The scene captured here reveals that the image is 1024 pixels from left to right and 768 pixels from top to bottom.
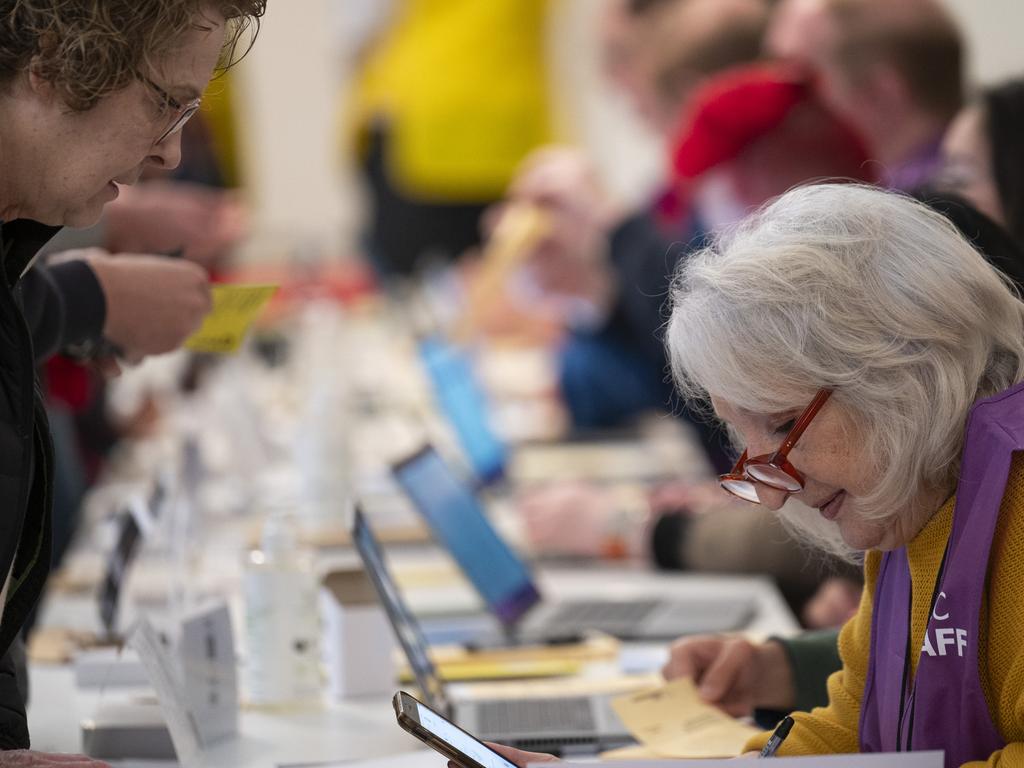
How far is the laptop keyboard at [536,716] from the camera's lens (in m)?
1.89

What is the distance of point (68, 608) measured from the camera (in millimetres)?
2557

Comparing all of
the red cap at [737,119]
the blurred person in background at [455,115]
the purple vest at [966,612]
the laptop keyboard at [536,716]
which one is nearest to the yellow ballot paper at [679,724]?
the laptop keyboard at [536,716]

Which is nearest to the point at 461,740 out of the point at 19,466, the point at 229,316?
the point at 19,466

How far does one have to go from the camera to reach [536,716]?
1.95 meters

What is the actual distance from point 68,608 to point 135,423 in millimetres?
2169

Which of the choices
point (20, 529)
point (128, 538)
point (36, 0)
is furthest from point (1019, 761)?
point (128, 538)

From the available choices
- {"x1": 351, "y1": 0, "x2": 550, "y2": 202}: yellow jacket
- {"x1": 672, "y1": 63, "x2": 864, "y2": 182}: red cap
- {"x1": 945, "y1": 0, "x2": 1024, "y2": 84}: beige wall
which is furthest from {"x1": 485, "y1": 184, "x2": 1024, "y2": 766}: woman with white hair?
{"x1": 351, "y1": 0, "x2": 550, "y2": 202}: yellow jacket

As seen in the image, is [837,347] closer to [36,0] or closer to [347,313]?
[36,0]

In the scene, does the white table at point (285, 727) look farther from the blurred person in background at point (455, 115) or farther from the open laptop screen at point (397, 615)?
the blurred person in background at point (455, 115)

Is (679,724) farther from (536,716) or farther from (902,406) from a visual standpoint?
(902,406)

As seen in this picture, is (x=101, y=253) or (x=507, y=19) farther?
(x=507, y=19)

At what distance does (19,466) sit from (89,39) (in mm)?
363

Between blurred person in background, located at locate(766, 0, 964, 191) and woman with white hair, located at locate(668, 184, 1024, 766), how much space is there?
1.86 meters

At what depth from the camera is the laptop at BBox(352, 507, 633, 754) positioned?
1.83m
